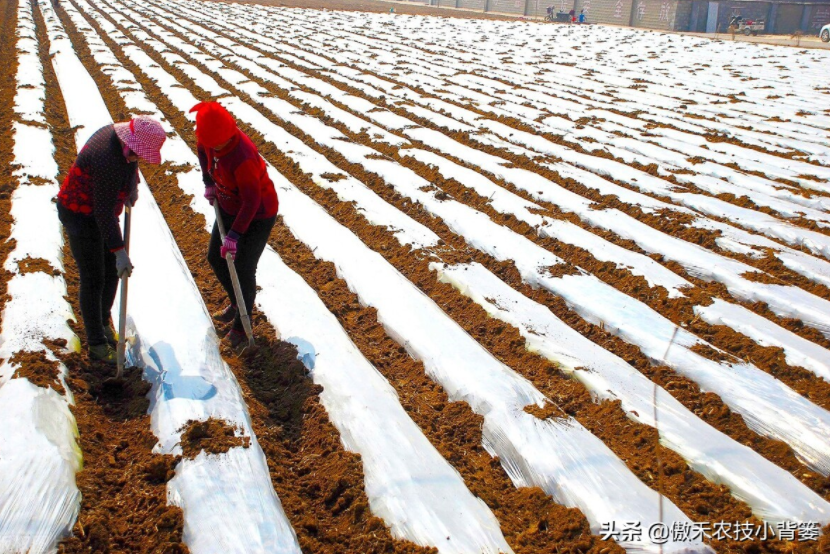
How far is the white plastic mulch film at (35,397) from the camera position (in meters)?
2.07

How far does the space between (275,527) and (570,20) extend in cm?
2980

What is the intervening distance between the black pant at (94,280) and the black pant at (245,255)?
53 centimetres

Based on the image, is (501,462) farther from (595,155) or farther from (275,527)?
(595,155)

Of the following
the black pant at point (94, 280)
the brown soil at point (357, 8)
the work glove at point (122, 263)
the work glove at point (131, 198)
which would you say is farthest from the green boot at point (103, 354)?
the brown soil at point (357, 8)

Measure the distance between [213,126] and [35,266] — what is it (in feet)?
6.26

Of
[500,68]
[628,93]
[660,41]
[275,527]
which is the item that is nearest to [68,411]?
[275,527]

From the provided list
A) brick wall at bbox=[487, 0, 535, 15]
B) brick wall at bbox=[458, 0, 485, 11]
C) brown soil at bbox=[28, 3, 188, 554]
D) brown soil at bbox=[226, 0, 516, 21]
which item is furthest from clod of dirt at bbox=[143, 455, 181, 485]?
brick wall at bbox=[458, 0, 485, 11]

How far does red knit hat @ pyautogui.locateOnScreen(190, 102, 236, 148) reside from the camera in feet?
9.09

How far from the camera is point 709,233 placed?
4.99 m

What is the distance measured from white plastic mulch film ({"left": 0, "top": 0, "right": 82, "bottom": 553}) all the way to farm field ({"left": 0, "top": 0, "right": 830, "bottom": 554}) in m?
0.01

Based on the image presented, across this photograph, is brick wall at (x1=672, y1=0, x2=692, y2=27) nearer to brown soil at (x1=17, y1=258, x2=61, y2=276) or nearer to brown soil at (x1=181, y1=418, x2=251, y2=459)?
brown soil at (x1=17, y1=258, x2=61, y2=276)

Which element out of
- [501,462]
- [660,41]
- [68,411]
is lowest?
[501,462]

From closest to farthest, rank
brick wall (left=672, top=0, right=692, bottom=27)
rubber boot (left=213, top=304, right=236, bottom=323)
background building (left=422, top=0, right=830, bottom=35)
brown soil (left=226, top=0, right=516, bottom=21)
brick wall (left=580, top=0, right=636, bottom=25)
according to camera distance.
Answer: rubber boot (left=213, top=304, right=236, bottom=323)
background building (left=422, top=0, right=830, bottom=35)
brick wall (left=672, top=0, right=692, bottom=27)
brown soil (left=226, top=0, right=516, bottom=21)
brick wall (left=580, top=0, right=636, bottom=25)

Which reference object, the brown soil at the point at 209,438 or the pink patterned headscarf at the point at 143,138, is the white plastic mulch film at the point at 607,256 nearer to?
the brown soil at the point at 209,438
